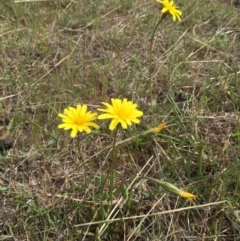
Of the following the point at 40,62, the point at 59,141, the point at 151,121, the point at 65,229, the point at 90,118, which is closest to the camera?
the point at 90,118

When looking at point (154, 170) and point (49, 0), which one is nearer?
point (154, 170)

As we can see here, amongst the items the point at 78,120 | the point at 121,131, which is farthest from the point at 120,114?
the point at 121,131

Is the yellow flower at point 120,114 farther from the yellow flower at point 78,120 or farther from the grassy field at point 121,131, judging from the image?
the grassy field at point 121,131

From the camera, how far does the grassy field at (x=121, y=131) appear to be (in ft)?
4.48

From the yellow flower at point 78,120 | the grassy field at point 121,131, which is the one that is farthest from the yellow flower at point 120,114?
the grassy field at point 121,131

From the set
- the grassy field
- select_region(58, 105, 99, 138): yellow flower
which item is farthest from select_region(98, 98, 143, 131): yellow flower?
the grassy field

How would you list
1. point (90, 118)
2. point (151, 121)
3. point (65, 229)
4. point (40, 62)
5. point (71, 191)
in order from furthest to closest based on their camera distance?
1. point (40, 62)
2. point (151, 121)
3. point (71, 191)
4. point (65, 229)
5. point (90, 118)

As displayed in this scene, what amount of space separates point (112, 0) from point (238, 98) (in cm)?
97

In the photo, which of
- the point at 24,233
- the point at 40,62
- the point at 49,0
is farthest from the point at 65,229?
the point at 49,0

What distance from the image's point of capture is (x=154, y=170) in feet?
5.01

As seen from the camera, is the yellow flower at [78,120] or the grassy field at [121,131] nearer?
the yellow flower at [78,120]

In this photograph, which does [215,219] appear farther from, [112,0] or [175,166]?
[112,0]

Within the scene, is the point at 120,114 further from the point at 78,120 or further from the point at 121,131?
the point at 121,131

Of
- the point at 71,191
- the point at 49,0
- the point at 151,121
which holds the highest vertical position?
the point at 49,0
